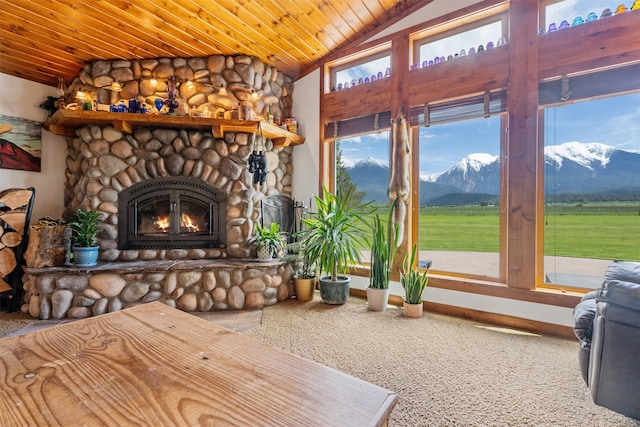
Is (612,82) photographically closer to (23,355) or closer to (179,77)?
(23,355)

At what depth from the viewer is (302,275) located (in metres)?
3.52

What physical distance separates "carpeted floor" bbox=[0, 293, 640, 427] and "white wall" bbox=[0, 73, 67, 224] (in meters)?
1.30

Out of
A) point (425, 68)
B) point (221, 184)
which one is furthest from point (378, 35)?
point (221, 184)

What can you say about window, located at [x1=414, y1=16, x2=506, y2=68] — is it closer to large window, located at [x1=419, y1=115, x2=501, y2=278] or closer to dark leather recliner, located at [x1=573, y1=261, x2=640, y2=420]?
large window, located at [x1=419, y1=115, x2=501, y2=278]

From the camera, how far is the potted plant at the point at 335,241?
10.4ft

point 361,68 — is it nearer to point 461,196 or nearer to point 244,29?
point 244,29

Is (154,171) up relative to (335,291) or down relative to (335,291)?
up

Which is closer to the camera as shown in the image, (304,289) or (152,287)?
(152,287)

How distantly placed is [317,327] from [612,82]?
3.13 meters

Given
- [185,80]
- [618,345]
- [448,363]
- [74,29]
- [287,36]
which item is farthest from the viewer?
[185,80]

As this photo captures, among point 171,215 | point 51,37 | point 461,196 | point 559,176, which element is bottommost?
point 171,215

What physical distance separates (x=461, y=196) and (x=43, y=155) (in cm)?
481

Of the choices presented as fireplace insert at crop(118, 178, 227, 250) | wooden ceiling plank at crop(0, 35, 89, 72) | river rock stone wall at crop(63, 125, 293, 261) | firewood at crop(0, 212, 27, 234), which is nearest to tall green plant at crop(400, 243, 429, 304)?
river rock stone wall at crop(63, 125, 293, 261)

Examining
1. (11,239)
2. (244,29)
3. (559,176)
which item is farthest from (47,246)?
(559,176)
